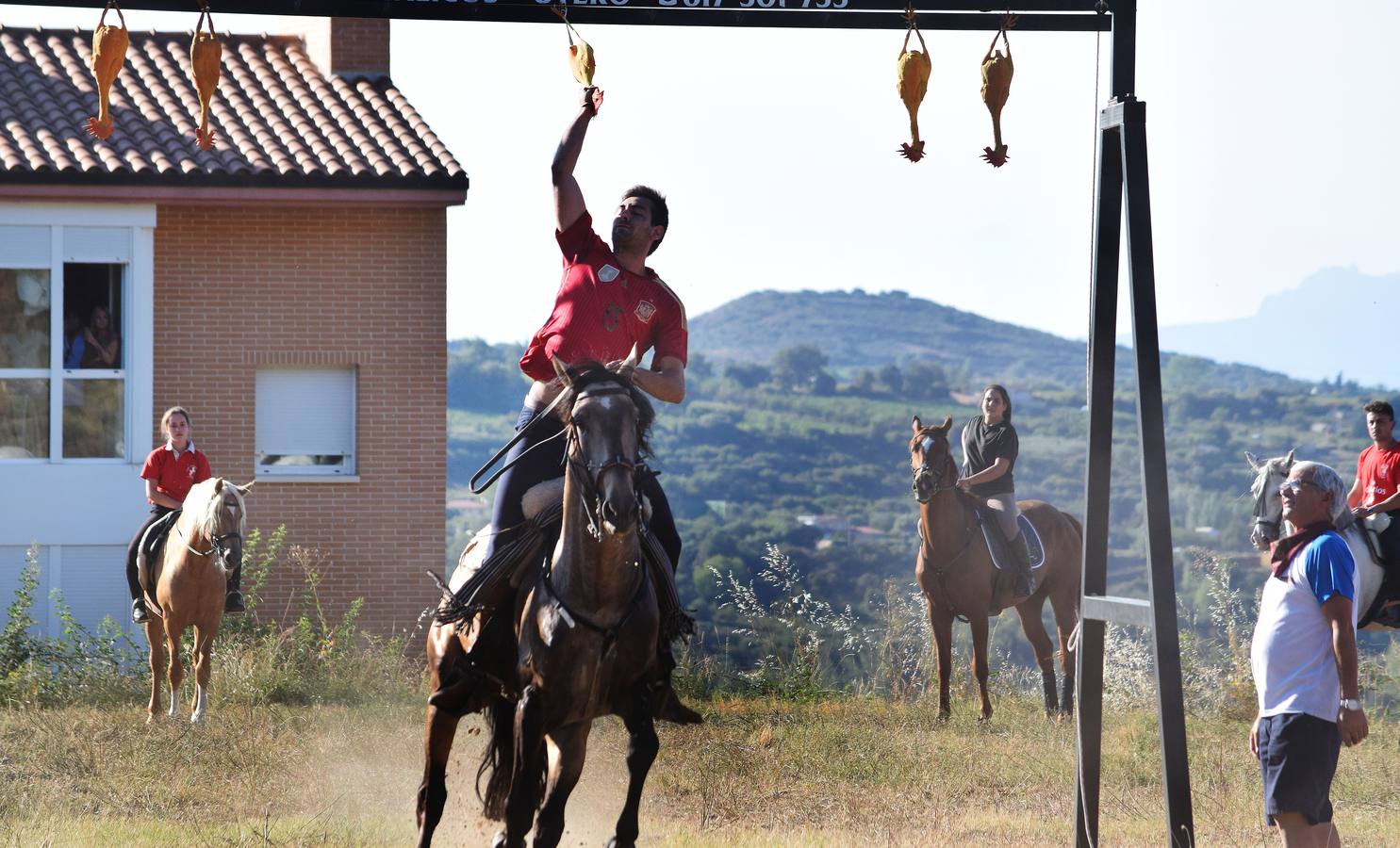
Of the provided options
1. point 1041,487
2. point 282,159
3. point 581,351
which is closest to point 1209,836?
point 581,351

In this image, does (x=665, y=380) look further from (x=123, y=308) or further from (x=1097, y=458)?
(x=123, y=308)

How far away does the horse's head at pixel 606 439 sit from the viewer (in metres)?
5.94

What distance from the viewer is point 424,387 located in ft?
62.3

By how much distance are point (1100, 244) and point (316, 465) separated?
44.9ft

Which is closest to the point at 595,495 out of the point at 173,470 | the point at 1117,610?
the point at 1117,610

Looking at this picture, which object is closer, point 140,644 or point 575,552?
point 575,552

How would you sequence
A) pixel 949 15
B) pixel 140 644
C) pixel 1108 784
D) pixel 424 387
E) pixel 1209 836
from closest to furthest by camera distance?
1. pixel 949 15
2. pixel 1209 836
3. pixel 1108 784
4. pixel 140 644
5. pixel 424 387

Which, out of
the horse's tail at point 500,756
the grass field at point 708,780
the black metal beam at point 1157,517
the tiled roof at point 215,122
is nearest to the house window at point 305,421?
the tiled roof at point 215,122

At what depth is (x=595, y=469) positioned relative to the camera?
5984 millimetres

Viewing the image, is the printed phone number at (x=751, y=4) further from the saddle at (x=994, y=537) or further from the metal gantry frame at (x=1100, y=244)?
the saddle at (x=994, y=537)

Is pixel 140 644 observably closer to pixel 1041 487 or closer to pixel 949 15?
pixel 949 15

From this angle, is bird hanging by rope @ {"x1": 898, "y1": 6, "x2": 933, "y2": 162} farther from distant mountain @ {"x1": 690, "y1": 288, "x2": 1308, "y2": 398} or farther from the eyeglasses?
distant mountain @ {"x1": 690, "y1": 288, "x2": 1308, "y2": 398}

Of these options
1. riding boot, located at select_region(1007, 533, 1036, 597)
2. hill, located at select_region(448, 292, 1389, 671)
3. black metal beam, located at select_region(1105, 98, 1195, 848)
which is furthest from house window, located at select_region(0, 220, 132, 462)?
hill, located at select_region(448, 292, 1389, 671)

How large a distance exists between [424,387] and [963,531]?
7800mm
